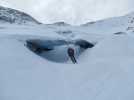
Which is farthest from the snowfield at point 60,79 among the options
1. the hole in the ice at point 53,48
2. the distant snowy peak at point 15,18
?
the distant snowy peak at point 15,18

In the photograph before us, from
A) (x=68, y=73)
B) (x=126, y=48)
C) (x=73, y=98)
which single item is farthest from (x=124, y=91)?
(x=126, y=48)

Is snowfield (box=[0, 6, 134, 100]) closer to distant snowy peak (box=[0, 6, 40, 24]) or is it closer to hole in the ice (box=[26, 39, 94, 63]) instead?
hole in the ice (box=[26, 39, 94, 63])

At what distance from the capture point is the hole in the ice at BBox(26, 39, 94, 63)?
22266mm

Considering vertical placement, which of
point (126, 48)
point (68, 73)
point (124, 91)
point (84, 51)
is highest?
point (124, 91)

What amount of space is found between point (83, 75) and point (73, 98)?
2.53 meters

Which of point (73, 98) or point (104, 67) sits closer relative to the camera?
point (73, 98)

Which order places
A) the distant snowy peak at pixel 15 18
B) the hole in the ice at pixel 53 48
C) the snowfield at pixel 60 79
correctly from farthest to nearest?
1. the distant snowy peak at pixel 15 18
2. the hole in the ice at pixel 53 48
3. the snowfield at pixel 60 79

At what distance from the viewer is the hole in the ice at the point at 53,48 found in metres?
22.3

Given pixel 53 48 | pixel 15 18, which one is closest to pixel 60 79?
pixel 53 48

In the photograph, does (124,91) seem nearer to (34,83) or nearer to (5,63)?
(34,83)

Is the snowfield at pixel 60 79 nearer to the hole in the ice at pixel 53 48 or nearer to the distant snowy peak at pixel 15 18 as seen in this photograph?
the hole in the ice at pixel 53 48

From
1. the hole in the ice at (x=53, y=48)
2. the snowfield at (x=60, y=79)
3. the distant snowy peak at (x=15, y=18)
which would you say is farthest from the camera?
the distant snowy peak at (x=15, y=18)

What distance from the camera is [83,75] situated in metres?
13.3

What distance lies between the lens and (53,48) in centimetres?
2381
